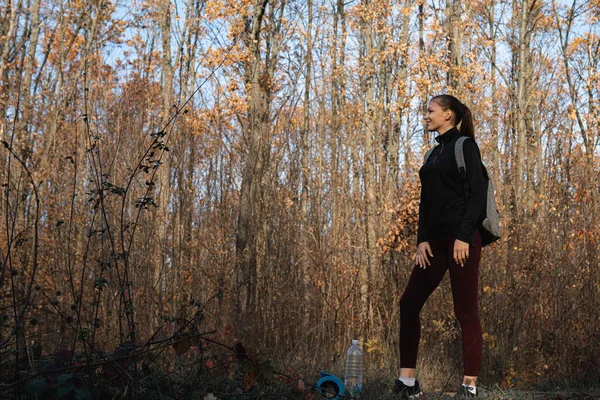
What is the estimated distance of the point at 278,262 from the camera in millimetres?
6496

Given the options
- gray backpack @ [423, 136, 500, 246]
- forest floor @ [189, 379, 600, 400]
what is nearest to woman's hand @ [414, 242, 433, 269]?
gray backpack @ [423, 136, 500, 246]

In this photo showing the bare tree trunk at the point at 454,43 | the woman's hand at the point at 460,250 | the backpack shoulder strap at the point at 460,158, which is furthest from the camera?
the bare tree trunk at the point at 454,43

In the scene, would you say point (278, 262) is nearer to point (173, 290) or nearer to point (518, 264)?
point (173, 290)

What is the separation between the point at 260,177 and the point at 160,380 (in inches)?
122

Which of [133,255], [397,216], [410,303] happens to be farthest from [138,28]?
[410,303]

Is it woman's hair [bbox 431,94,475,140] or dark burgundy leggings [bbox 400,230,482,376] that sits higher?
woman's hair [bbox 431,94,475,140]

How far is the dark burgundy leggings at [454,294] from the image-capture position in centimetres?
438

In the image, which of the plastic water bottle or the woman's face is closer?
the woman's face

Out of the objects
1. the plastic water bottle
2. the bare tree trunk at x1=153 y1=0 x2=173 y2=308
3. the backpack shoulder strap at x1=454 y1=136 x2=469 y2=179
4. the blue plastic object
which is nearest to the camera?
the blue plastic object

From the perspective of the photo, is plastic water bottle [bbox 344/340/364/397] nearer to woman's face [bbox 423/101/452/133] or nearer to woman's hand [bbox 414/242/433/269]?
woman's hand [bbox 414/242/433/269]

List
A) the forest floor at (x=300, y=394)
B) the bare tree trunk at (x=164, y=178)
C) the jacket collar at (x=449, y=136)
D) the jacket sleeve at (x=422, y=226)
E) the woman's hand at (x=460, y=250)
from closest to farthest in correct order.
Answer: the forest floor at (x=300, y=394) < the woman's hand at (x=460, y=250) < the jacket sleeve at (x=422, y=226) < the jacket collar at (x=449, y=136) < the bare tree trunk at (x=164, y=178)

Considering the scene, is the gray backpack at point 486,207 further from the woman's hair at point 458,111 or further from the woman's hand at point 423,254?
the woman's hand at point 423,254

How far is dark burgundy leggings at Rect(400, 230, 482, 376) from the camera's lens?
4375 millimetres

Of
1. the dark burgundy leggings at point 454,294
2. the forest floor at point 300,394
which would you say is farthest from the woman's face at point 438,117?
the forest floor at point 300,394
